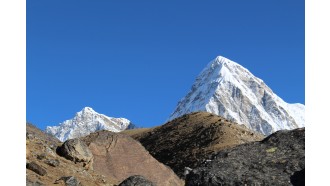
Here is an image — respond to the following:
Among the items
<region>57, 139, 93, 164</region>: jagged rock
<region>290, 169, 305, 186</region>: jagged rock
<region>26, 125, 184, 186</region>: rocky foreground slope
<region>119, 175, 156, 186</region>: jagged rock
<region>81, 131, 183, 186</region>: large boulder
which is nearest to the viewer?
<region>290, 169, 305, 186</region>: jagged rock

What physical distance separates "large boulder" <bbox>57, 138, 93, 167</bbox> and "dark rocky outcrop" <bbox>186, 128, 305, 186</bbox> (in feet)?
67.8

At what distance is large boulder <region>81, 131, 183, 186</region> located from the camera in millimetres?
35875

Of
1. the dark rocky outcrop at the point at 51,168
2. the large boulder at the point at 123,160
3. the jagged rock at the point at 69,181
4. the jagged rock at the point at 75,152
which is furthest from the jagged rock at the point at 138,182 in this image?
the large boulder at the point at 123,160

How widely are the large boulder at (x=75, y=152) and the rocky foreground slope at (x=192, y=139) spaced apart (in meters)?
42.7

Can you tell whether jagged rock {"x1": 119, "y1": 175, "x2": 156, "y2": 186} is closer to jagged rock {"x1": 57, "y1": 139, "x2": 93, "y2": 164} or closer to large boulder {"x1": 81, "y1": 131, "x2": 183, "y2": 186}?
jagged rock {"x1": 57, "y1": 139, "x2": 93, "y2": 164}

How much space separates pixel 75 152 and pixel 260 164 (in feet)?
73.1

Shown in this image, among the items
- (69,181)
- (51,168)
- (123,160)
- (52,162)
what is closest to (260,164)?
(69,181)

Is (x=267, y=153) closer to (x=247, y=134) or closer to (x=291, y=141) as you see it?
(x=291, y=141)

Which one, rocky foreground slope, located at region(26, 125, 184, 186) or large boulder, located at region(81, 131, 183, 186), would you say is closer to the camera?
rocky foreground slope, located at region(26, 125, 184, 186)

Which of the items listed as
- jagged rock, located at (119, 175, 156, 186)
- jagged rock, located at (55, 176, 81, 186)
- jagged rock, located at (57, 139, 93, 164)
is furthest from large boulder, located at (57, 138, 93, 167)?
jagged rock, located at (119, 175, 156, 186)

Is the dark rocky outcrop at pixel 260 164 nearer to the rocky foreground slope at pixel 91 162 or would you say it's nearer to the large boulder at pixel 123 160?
the rocky foreground slope at pixel 91 162

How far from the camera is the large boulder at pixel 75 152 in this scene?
31.4 metres
